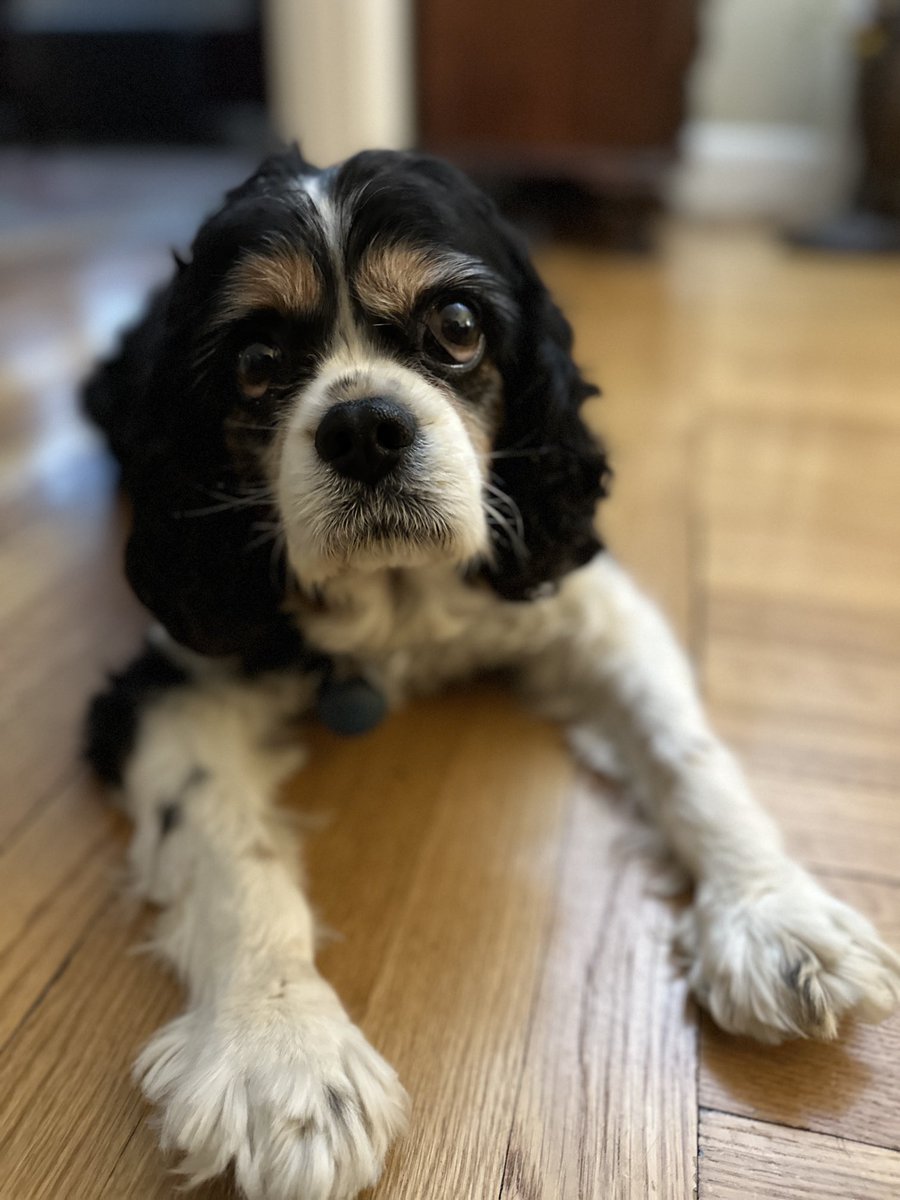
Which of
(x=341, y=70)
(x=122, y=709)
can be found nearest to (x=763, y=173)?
(x=341, y=70)

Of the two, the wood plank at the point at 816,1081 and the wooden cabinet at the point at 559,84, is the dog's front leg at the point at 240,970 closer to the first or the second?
the wood plank at the point at 816,1081

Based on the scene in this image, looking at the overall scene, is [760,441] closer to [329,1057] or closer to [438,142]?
[329,1057]

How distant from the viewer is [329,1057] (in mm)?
1068

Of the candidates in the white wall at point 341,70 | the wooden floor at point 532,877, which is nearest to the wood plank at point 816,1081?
the wooden floor at point 532,877

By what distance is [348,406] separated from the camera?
4.16 ft

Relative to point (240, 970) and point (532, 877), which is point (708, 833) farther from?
point (240, 970)

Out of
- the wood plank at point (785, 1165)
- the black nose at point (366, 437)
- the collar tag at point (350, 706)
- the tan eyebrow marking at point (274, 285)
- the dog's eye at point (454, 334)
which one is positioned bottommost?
the wood plank at point (785, 1165)

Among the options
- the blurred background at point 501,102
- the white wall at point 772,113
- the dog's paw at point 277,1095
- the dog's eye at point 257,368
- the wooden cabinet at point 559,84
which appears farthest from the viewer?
the white wall at point 772,113

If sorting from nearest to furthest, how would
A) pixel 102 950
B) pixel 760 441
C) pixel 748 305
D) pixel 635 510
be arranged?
pixel 102 950 → pixel 635 510 → pixel 760 441 → pixel 748 305

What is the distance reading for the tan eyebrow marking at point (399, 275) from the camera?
4.42 ft

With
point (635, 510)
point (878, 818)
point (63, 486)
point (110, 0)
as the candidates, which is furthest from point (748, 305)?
point (110, 0)

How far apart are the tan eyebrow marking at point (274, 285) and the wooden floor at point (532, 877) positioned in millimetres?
713

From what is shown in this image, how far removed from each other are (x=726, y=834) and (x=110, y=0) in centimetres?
544

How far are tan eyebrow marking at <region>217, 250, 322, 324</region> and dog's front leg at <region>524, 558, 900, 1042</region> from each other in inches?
26.4
